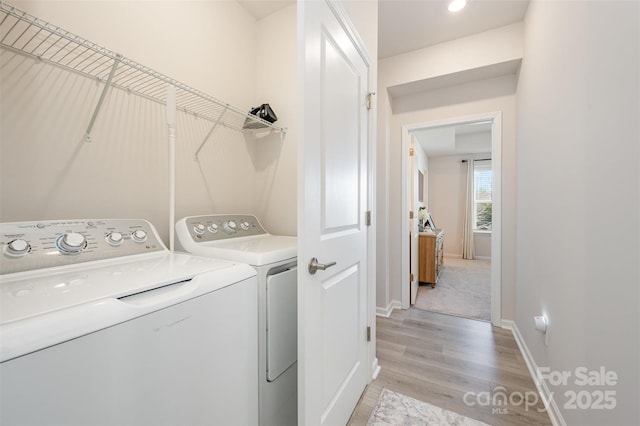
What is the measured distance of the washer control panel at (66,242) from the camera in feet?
2.65

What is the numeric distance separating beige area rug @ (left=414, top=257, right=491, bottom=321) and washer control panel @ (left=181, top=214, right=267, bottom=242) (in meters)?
2.21

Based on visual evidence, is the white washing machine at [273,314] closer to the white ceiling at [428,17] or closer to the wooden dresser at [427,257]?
the white ceiling at [428,17]

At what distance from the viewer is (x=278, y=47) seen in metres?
1.96

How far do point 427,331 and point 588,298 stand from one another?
151 centimetres

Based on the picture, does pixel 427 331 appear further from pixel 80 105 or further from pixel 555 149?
pixel 80 105

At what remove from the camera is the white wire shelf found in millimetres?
945

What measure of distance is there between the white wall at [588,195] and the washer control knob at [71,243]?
180 centimetres

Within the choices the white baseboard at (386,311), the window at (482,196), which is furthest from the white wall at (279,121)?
the window at (482,196)

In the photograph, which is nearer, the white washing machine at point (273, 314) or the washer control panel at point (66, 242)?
the washer control panel at point (66, 242)

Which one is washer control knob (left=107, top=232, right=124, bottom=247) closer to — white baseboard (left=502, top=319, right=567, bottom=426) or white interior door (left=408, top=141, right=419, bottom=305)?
white baseboard (left=502, top=319, right=567, bottom=426)

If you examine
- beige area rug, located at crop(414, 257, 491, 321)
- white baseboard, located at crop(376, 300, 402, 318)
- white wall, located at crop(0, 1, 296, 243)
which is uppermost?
white wall, located at crop(0, 1, 296, 243)

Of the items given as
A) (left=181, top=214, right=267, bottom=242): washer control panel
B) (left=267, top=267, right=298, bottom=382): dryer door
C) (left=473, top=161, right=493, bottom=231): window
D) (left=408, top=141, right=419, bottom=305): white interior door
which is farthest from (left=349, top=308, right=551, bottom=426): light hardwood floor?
(left=473, top=161, right=493, bottom=231): window

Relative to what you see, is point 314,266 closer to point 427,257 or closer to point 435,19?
point 435,19

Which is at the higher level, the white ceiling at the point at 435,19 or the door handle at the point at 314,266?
the white ceiling at the point at 435,19
